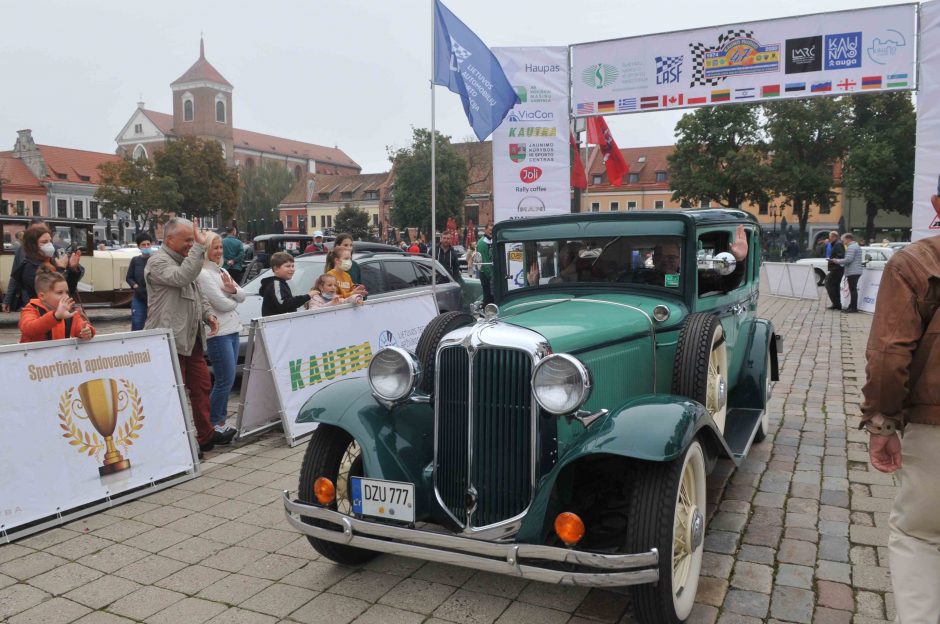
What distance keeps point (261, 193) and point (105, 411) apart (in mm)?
88563

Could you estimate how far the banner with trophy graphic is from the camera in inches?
165

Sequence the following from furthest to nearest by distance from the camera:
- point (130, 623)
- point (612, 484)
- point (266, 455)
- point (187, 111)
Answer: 1. point (187, 111)
2. point (266, 455)
3. point (612, 484)
4. point (130, 623)

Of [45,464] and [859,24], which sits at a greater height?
[859,24]

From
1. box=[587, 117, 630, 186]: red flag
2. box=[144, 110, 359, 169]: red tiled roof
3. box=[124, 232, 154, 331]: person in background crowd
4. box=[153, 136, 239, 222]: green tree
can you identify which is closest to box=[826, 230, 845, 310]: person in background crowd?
box=[587, 117, 630, 186]: red flag

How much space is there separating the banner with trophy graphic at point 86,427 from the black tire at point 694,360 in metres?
3.51

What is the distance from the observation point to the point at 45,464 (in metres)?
4.30

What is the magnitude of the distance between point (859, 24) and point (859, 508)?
26.8 ft

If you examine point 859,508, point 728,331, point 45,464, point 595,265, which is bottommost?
point 859,508

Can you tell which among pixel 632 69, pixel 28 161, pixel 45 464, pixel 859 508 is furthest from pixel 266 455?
pixel 28 161

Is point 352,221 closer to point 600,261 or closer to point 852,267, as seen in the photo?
point 852,267

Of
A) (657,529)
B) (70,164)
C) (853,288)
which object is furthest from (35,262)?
(70,164)

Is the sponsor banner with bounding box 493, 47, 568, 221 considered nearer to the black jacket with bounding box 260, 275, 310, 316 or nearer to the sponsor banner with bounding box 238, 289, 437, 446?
the sponsor banner with bounding box 238, 289, 437, 446

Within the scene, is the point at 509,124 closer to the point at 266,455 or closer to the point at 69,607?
the point at 266,455

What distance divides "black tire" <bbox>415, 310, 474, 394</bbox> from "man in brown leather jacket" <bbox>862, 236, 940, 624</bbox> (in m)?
2.16
